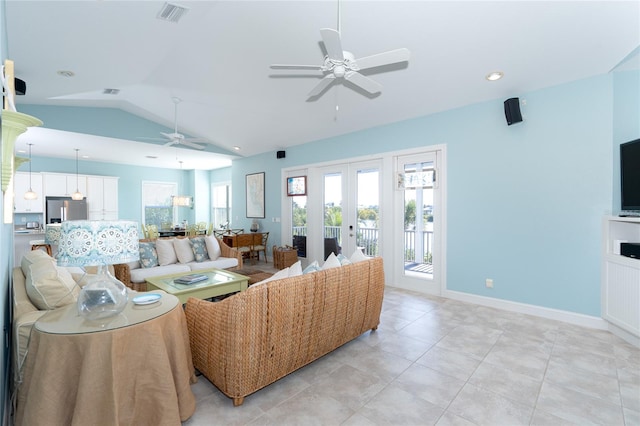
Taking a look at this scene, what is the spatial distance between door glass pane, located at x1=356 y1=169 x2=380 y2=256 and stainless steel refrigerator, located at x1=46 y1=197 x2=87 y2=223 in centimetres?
771

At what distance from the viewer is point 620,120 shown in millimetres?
3109

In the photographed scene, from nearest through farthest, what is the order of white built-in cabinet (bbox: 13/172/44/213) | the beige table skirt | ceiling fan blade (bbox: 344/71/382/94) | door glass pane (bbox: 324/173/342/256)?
1. the beige table skirt
2. ceiling fan blade (bbox: 344/71/382/94)
3. door glass pane (bbox: 324/173/342/256)
4. white built-in cabinet (bbox: 13/172/44/213)

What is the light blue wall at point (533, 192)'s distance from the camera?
3223mm

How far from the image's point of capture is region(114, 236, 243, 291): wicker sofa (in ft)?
12.7

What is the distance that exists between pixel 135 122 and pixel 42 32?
152 inches

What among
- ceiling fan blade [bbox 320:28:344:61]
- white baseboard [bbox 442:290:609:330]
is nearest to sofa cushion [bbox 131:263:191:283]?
ceiling fan blade [bbox 320:28:344:61]

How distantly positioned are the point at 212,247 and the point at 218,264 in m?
0.39

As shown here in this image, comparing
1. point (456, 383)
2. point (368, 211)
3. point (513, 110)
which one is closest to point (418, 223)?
point (368, 211)

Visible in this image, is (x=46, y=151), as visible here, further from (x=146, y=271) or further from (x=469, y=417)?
(x=469, y=417)

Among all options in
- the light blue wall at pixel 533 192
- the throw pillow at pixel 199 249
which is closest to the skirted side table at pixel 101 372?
the throw pillow at pixel 199 249

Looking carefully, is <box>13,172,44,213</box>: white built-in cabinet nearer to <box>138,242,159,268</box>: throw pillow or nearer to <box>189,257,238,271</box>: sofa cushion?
<box>138,242,159,268</box>: throw pillow

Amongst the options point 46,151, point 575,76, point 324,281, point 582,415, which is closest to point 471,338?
point 582,415

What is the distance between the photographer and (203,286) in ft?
10.6

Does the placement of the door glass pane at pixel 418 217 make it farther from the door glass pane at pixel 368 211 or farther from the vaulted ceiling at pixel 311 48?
the vaulted ceiling at pixel 311 48
